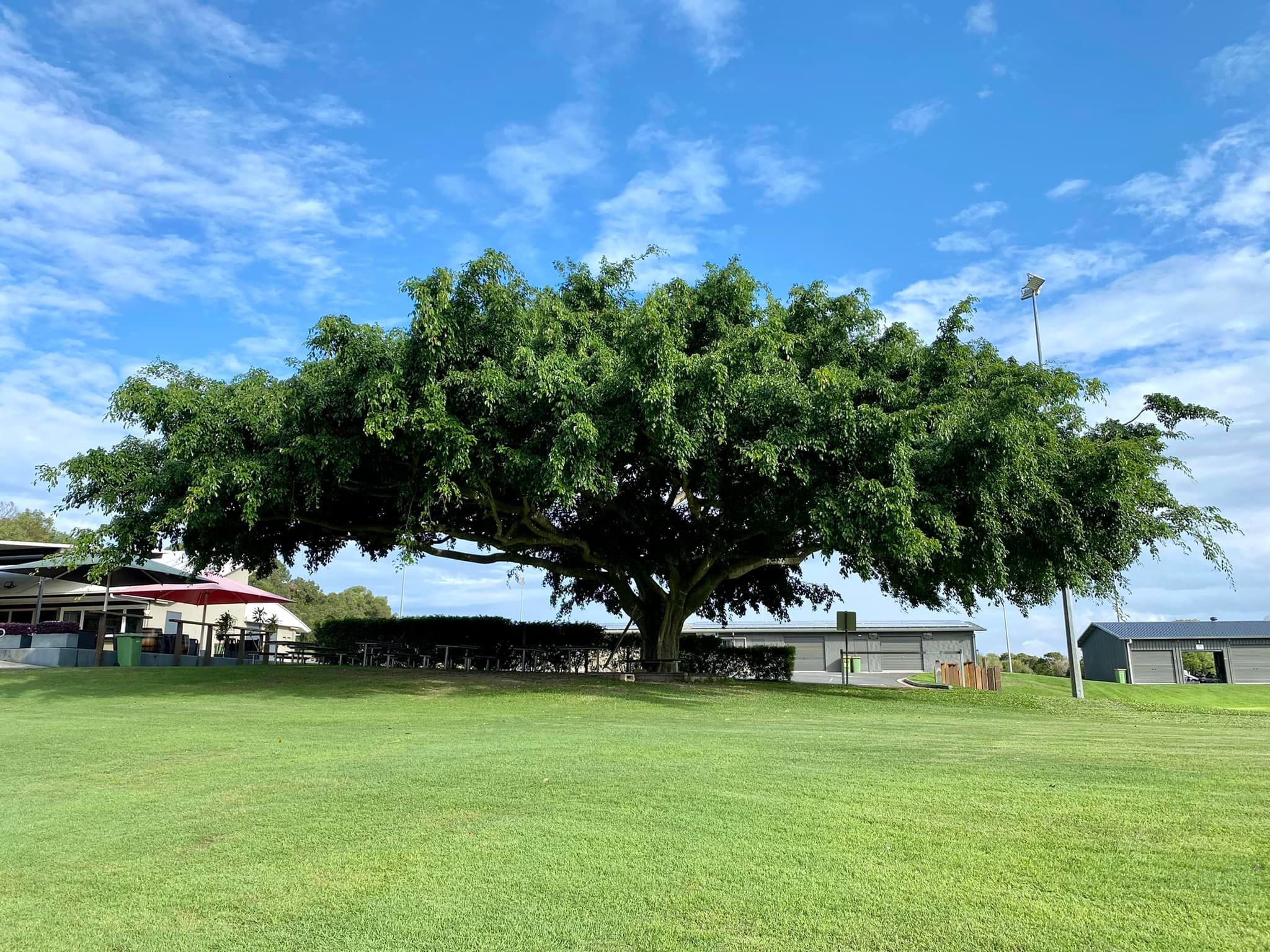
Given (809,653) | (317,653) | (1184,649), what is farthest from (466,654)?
(1184,649)

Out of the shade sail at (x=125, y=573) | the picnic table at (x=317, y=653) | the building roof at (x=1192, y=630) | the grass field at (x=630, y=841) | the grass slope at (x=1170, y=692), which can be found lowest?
the grass slope at (x=1170, y=692)

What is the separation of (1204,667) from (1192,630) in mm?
2094

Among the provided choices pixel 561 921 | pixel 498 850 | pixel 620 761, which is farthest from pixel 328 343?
pixel 561 921

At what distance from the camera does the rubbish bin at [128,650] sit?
24328mm

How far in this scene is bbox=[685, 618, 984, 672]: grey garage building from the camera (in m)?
44.2

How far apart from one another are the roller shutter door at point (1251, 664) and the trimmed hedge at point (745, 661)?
3110cm

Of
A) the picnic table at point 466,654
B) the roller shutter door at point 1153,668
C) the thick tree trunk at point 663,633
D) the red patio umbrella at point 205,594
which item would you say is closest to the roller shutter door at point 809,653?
the roller shutter door at point 1153,668

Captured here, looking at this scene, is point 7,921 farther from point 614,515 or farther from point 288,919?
point 614,515

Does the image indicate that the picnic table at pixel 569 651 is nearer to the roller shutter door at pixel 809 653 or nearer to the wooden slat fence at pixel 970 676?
the wooden slat fence at pixel 970 676

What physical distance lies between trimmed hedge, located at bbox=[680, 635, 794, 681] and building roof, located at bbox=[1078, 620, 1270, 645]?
28.6m

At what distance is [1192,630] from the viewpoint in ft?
149

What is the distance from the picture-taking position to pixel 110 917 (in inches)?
188

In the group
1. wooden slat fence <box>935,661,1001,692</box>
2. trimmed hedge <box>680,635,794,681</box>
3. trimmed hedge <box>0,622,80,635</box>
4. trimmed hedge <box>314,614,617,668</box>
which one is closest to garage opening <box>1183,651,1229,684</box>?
wooden slat fence <box>935,661,1001,692</box>

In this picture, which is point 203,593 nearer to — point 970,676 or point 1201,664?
point 970,676
